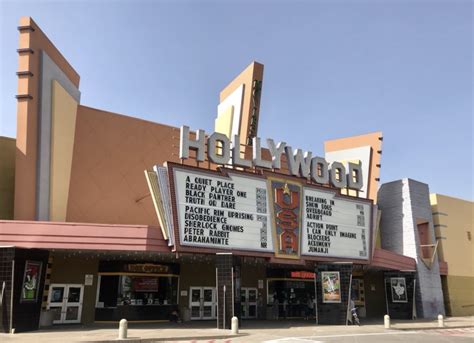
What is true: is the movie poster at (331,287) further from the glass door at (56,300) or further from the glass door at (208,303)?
the glass door at (56,300)

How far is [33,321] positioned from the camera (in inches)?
918

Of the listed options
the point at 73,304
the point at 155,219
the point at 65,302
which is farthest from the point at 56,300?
the point at 155,219

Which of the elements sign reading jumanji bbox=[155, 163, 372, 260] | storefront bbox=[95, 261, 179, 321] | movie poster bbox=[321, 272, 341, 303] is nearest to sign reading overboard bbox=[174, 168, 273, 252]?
sign reading jumanji bbox=[155, 163, 372, 260]

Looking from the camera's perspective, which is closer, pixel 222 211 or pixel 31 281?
pixel 31 281

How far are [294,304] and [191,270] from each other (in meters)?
9.01

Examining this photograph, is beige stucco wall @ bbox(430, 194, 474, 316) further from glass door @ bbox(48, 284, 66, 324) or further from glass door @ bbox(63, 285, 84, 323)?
glass door @ bbox(48, 284, 66, 324)

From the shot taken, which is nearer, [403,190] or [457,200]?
[403,190]

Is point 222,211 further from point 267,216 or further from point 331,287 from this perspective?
point 331,287

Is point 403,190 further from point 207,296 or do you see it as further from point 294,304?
point 207,296

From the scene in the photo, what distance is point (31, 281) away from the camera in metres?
23.4

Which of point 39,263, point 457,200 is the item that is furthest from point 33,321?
point 457,200

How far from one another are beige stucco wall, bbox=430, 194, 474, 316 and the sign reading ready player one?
14518 millimetres

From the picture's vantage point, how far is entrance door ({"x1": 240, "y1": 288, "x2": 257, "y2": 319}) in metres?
33.9

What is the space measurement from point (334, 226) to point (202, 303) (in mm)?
10545
